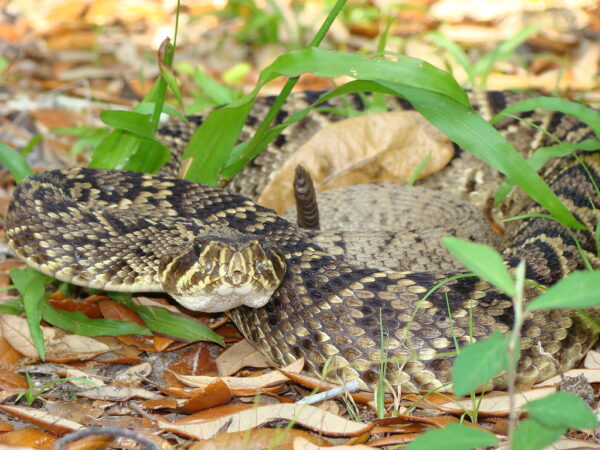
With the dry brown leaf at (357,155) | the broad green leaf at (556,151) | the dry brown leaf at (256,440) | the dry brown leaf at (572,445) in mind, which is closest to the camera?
the dry brown leaf at (572,445)

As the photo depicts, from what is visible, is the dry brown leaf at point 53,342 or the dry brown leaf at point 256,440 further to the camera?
the dry brown leaf at point 53,342

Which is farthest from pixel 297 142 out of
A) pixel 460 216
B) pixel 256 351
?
pixel 256 351

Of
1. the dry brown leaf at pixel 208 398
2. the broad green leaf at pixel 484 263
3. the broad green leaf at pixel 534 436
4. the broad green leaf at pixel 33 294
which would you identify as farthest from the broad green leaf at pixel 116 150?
the broad green leaf at pixel 534 436

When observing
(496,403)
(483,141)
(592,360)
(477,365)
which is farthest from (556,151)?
(477,365)

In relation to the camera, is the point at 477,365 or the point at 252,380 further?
the point at 252,380

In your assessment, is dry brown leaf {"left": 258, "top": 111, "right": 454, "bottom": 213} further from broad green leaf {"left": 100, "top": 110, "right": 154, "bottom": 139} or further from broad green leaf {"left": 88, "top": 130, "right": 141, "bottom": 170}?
broad green leaf {"left": 100, "top": 110, "right": 154, "bottom": 139}

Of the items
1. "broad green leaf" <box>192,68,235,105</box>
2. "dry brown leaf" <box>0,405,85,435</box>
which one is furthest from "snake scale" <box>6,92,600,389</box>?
"broad green leaf" <box>192,68,235,105</box>

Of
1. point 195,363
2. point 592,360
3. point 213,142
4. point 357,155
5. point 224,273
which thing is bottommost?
point 195,363

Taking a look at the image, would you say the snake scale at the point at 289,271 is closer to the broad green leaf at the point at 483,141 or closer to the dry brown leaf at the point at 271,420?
the broad green leaf at the point at 483,141

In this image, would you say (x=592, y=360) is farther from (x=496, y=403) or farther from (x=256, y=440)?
(x=256, y=440)
